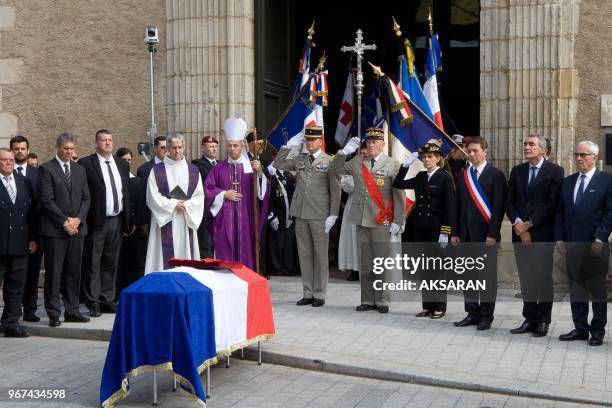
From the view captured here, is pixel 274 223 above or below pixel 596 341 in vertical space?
above

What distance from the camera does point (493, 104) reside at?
12.9 m

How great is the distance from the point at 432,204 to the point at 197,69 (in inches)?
189

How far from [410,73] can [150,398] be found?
779 cm

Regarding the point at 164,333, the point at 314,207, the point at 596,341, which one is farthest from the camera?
the point at 314,207

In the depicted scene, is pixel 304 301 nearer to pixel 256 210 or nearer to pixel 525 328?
pixel 256 210

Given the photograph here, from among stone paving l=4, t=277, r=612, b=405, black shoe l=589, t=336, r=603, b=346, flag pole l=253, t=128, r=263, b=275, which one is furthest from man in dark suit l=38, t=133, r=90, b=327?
black shoe l=589, t=336, r=603, b=346

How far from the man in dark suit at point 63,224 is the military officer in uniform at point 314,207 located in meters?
2.48

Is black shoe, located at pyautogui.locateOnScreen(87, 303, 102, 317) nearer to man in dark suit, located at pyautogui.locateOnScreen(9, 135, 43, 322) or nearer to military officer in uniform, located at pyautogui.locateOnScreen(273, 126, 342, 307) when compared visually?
man in dark suit, located at pyautogui.locateOnScreen(9, 135, 43, 322)

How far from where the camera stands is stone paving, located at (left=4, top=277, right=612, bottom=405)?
7.93 metres

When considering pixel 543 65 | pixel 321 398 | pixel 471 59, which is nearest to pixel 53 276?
pixel 321 398

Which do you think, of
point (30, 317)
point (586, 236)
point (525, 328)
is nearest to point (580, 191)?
point (586, 236)

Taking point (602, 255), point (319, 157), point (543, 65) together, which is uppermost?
point (543, 65)

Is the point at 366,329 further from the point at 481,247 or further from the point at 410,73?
the point at 410,73

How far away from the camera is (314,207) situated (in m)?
11.6
